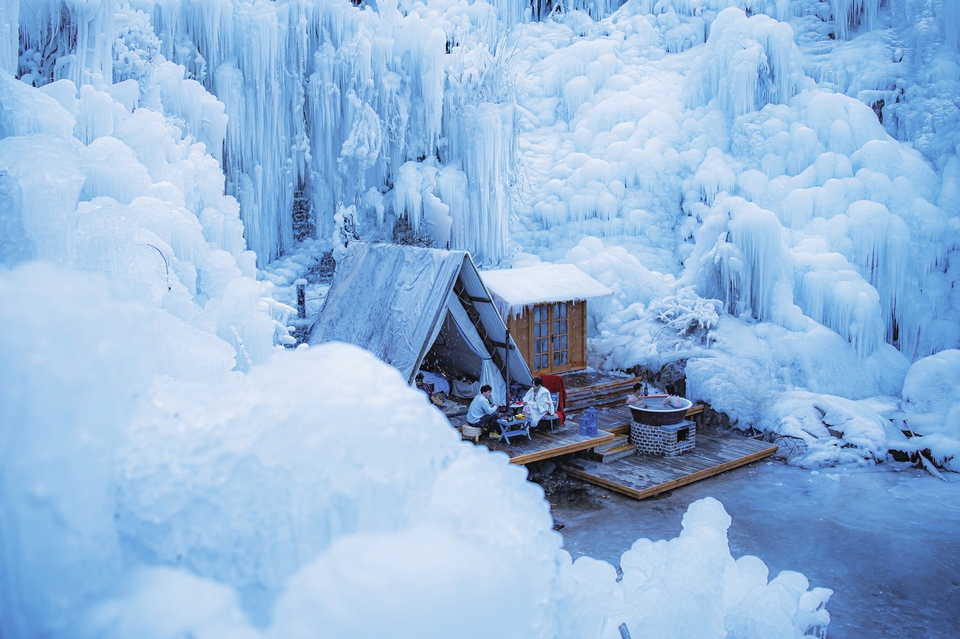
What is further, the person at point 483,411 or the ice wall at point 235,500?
the person at point 483,411

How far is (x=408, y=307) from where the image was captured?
8117mm

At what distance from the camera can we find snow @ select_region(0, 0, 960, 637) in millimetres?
1396

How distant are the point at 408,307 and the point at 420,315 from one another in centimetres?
29

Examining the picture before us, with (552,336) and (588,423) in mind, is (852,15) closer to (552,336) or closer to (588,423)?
(552,336)

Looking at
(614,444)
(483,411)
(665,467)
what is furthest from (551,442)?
(665,467)

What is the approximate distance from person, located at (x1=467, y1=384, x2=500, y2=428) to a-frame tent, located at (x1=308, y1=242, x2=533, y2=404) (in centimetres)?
63

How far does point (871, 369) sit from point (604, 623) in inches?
421

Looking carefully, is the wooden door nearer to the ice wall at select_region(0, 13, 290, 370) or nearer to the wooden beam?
the wooden beam

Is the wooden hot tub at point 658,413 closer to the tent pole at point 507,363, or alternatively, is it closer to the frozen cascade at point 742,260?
the tent pole at point 507,363

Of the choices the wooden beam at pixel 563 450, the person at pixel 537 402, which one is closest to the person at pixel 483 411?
the person at pixel 537 402

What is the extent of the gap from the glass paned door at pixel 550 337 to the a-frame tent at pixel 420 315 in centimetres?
195

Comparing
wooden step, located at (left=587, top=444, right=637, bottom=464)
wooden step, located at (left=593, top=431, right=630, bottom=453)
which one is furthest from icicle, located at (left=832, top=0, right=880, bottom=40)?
wooden step, located at (left=587, top=444, right=637, bottom=464)

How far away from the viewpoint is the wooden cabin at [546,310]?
10.4 m

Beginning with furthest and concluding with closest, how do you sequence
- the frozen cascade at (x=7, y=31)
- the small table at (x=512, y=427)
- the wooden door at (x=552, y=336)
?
the wooden door at (x=552, y=336) → the small table at (x=512, y=427) → the frozen cascade at (x=7, y=31)
